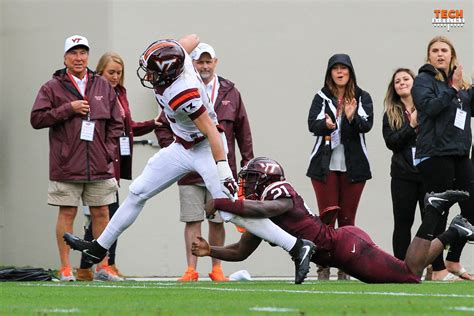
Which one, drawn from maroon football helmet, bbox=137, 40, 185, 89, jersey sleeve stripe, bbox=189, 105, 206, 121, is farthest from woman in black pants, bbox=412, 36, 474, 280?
maroon football helmet, bbox=137, 40, 185, 89

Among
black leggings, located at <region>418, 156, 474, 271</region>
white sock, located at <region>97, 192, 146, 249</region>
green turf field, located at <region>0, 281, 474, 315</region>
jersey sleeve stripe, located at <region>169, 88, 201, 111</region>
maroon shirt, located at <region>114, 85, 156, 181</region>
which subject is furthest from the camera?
maroon shirt, located at <region>114, 85, 156, 181</region>

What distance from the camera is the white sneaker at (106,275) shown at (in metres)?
10.7

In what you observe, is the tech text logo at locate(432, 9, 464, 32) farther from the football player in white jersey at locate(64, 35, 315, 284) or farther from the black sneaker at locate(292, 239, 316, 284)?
the black sneaker at locate(292, 239, 316, 284)

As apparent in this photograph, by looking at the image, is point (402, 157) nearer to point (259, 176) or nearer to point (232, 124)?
point (232, 124)

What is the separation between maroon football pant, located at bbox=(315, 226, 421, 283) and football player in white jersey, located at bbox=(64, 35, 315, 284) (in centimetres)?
27

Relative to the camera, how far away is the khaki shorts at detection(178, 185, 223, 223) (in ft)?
36.6

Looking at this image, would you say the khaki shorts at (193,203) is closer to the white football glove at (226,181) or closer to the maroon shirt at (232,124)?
the maroon shirt at (232,124)

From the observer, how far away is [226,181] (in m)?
8.98

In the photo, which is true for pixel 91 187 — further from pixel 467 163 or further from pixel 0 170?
pixel 0 170

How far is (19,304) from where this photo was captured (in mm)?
7086

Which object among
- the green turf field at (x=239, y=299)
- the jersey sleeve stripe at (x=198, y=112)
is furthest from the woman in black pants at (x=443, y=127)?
the jersey sleeve stripe at (x=198, y=112)

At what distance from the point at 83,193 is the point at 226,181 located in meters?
2.28

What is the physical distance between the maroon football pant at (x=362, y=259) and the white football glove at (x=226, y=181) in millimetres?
672

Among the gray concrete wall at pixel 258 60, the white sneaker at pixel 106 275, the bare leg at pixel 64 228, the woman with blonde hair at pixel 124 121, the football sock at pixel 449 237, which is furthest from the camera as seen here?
the gray concrete wall at pixel 258 60
